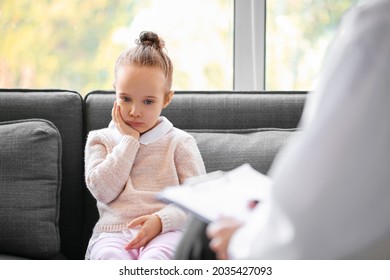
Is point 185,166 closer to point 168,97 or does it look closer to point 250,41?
point 168,97

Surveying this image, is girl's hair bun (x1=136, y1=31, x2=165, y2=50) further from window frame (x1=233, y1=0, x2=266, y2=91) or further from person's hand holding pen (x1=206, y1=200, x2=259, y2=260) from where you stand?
person's hand holding pen (x1=206, y1=200, x2=259, y2=260)

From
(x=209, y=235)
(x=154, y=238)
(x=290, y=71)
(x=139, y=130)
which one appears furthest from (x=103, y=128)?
(x=209, y=235)

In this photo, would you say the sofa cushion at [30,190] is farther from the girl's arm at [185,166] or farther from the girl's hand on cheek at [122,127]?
the girl's arm at [185,166]

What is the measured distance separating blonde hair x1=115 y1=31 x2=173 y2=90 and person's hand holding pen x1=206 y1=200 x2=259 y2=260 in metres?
0.88

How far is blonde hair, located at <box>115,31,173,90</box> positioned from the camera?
176 cm

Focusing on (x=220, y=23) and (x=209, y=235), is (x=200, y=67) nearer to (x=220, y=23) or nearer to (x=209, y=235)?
(x=220, y=23)

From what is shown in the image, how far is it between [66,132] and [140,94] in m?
0.33

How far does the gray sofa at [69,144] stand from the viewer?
1833 mm

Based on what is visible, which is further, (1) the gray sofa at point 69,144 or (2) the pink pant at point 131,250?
(1) the gray sofa at point 69,144

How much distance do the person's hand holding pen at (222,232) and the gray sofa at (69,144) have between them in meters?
0.92

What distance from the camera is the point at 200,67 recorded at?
8.42 feet

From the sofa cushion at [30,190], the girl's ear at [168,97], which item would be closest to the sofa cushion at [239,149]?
the girl's ear at [168,97]

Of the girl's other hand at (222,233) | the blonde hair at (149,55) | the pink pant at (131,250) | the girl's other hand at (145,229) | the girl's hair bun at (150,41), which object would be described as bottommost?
the pink pant at (131,250)
